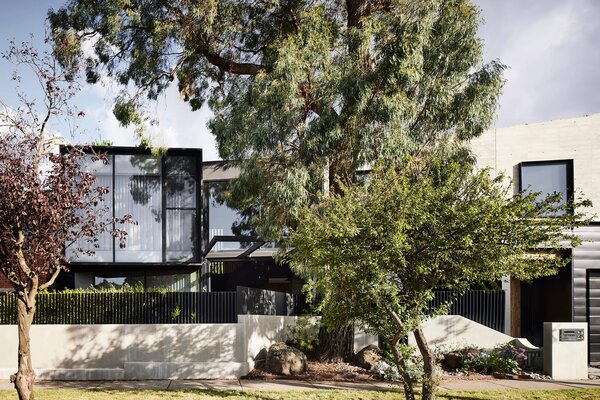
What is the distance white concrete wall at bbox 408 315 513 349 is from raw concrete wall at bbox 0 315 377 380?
494 cm

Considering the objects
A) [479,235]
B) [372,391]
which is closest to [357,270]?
[479,235]

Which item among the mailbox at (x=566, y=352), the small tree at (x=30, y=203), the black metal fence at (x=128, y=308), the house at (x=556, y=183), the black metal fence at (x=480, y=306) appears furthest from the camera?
the house at (x=556, y=183)

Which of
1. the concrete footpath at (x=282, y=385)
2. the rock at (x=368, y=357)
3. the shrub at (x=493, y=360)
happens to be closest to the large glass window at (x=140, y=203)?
the concrete footpath at (x=282, y=385)

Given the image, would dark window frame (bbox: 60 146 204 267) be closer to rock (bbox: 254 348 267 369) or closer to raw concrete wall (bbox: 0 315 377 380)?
rock (bbox: 254 348 267 369)

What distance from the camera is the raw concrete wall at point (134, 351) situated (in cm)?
1488

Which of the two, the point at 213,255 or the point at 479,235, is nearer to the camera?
the point at 479,235

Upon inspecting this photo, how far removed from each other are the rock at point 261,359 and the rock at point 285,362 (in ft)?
1.92

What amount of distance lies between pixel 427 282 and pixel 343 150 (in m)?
5.62

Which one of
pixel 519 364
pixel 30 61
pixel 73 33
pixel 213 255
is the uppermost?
pixel 73 33

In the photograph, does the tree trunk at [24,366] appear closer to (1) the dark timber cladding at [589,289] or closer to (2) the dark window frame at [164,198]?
(2) the dark window frame at [164,198]

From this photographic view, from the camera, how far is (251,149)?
649 inches

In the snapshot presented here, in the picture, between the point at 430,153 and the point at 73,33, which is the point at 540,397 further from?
the point at 73,33

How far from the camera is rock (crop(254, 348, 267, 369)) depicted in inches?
638

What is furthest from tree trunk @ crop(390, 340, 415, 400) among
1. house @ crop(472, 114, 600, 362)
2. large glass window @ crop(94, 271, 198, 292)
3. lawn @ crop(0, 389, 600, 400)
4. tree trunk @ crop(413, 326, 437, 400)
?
large glass window @ crop(94, 271, 198, 292)
